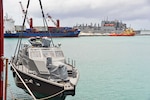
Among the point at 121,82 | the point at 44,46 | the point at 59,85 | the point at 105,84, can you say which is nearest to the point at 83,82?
the point at 105,84

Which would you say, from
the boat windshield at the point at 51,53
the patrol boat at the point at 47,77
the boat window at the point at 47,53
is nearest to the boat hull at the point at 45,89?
the patrol boat at the point at 47,77

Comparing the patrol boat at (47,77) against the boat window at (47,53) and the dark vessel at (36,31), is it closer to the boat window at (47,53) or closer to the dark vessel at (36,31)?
the boat window at (47,53)

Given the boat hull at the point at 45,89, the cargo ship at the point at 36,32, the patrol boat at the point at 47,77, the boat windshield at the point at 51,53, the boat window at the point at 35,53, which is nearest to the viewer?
the boat hull at the point at 45,89

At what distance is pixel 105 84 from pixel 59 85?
10.3 meters

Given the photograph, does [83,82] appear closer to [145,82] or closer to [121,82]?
[121,82]

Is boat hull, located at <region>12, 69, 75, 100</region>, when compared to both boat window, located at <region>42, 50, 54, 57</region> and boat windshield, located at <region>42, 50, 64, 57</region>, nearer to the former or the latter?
boat window, located at <region>42, 50, 54, 57</region>

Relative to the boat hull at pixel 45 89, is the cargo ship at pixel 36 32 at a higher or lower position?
higher

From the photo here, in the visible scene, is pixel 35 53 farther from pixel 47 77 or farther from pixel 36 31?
pixel 36 31

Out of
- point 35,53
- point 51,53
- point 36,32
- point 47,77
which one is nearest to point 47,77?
point 47,77

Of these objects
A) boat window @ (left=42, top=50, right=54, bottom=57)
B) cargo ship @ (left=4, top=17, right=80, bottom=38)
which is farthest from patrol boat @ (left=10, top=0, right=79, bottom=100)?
cargo ship @ (left=4, top=17, right=80, bottom=38)

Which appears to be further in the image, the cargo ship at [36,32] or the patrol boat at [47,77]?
the cargo ship at [36,32]

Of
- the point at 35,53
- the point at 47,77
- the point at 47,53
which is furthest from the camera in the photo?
the point at 47,53

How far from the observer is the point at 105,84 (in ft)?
77.1

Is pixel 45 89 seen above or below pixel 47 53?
below
